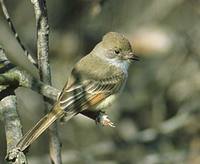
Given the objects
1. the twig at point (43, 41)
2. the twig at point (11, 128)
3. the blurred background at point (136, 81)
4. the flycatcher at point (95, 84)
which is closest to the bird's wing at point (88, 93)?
the flycatcher at point (95, 84)

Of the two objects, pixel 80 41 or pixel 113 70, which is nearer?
pixel 113 70

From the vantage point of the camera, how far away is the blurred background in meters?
7.75

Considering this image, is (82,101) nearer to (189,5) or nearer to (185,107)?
(185,107)

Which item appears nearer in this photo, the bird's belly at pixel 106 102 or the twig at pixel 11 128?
the twig at pixel 11 128

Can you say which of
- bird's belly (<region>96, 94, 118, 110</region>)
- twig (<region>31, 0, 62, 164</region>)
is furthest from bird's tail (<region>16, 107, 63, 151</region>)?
bird's belly (<region>96, 94, 118, 110</region>)

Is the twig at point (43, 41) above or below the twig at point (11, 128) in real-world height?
above

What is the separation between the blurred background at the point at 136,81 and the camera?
7.75 metres

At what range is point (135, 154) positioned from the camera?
841cm

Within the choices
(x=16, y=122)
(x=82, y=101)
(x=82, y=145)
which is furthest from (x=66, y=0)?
(x=16, y=122)

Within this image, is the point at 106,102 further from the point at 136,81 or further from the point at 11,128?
the point at 136,81

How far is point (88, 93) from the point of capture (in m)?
6.04

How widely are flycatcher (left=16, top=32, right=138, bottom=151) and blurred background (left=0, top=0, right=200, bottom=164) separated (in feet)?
3.60

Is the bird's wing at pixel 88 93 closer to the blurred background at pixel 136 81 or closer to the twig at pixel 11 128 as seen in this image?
the twig at pixel 11 128

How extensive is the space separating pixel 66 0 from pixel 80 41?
783mm
